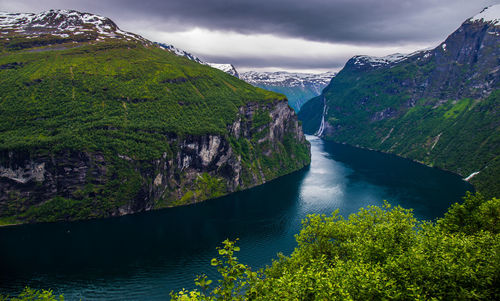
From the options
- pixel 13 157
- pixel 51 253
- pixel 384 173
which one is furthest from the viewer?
pixel 384 173

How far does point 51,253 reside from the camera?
82.0 metres

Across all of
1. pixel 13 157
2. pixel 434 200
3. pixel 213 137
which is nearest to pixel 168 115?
pixel 213 137

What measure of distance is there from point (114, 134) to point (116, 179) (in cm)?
2092

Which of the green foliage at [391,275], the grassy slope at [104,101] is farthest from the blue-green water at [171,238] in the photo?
the green foliage at [391,275]

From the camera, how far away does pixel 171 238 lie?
92.2 metres

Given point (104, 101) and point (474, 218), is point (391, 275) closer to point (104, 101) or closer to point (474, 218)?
point (474, 218)

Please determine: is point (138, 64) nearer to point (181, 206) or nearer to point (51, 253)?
point (181, 206)

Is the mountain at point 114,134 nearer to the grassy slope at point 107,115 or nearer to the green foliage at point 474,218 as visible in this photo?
the grassy slope at point 107,115

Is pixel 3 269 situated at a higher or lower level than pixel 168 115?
lower

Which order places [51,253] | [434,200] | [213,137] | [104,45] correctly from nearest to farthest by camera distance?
[51,253] → [434,200] → [213,137] → [104,45]

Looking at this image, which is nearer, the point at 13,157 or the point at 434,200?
the point at 13,157

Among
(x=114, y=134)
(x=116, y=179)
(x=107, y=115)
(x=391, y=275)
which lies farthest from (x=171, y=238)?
(x=391, y=275)

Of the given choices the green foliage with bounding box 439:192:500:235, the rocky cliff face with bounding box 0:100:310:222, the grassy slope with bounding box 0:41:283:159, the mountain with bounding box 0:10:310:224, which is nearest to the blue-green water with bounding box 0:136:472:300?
the rocky cliff face with bounding box 0:100:310:222

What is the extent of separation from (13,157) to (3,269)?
4932 cm
